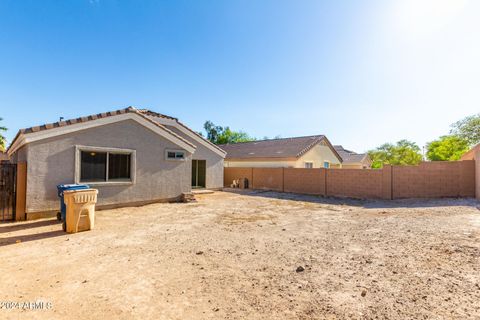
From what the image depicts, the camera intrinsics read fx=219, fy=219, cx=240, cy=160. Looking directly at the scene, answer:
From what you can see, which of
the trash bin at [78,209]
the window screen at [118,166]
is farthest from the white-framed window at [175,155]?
the trash bin at [78,209]

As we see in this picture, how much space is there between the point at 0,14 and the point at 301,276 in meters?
14.2

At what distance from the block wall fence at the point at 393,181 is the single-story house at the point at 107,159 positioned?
9017mm

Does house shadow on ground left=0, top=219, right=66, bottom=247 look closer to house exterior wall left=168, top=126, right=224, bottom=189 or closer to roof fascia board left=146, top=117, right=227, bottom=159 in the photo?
roof fascia board left=146, top=117, right=227, bottom=159

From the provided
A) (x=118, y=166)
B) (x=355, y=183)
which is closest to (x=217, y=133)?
(x=355, y=183)

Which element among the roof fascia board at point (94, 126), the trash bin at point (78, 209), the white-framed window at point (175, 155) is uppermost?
the roof fascia board at point (94, 126)

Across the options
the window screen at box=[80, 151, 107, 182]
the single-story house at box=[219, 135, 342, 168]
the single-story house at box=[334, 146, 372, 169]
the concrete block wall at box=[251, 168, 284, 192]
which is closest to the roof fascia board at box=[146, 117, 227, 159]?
the concrete block wall at box=[251, 168, 284, 192]

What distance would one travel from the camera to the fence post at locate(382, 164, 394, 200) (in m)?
12.8

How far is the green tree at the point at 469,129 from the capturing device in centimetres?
2705

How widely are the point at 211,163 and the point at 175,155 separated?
238 inches

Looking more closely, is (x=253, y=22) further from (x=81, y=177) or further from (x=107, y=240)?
(x=107, y=240)

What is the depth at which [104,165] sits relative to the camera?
905cm

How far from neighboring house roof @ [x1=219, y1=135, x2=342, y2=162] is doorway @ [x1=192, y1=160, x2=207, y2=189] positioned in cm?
754

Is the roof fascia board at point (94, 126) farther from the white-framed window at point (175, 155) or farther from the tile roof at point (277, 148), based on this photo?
the tile roof at point (277, 148)

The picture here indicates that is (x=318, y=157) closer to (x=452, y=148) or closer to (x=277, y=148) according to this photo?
(x=277, y=148)
